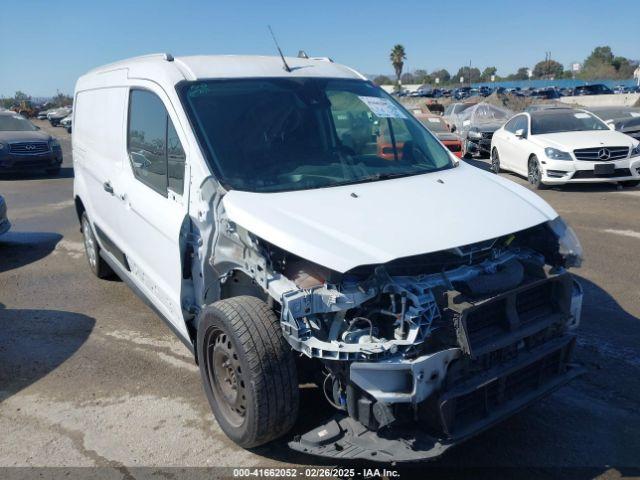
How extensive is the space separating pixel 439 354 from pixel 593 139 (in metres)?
10.2

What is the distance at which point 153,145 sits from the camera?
4.25 m

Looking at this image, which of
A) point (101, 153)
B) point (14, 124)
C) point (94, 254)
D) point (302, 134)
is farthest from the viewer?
point (14, 124)

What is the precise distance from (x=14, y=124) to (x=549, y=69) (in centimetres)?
9720

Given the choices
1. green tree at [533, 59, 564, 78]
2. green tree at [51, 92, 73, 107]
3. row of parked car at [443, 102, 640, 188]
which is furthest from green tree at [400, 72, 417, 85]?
row of parked car at [443, 102, 640, 188]

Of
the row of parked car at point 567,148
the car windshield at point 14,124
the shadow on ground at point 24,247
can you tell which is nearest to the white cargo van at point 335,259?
the shadow on ground at point 24,247

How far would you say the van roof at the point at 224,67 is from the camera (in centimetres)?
417

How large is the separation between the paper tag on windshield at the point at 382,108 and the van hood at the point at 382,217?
89 centimetres

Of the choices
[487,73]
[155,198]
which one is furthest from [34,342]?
[487,73]

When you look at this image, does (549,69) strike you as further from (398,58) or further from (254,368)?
(254,368)

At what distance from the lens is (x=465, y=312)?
9.20 feet

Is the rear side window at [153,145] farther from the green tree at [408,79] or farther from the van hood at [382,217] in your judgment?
the green tree at [408,79]

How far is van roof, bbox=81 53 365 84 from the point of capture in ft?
13.7

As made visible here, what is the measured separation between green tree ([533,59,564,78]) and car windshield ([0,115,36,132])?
93.8 meters

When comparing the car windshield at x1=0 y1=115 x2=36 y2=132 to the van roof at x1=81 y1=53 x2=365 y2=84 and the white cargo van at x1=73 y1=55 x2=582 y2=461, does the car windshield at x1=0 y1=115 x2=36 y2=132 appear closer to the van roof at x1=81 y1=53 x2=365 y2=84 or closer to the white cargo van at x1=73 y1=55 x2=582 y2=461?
the van roof at x1=81 y1=53 x2=365 y2=84
